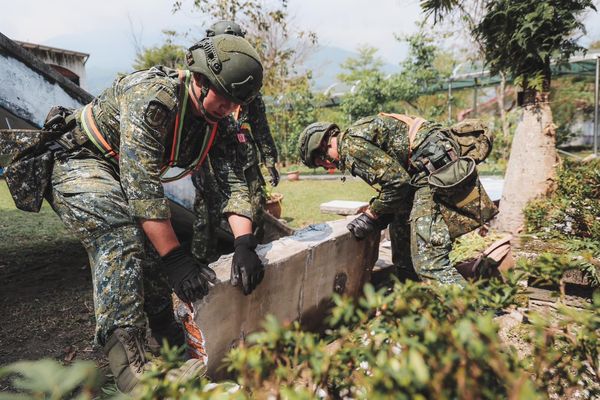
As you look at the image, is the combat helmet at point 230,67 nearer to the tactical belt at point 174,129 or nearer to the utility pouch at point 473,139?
the tactical belt at point 174,129

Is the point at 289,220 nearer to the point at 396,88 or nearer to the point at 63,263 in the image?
the point at 63,263

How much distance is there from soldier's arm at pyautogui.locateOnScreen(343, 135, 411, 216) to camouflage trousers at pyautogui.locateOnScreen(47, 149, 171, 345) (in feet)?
5.09

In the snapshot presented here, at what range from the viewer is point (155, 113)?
7.11ft

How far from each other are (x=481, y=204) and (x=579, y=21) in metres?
2.61

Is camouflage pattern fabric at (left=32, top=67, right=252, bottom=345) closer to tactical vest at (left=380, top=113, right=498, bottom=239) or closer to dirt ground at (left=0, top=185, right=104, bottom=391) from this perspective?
dirt ground at (left=0, top=185, right=104, bottom=391)

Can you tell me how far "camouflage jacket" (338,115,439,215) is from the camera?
301 centimetres

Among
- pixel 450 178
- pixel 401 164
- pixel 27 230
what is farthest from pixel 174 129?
pixel 27 230

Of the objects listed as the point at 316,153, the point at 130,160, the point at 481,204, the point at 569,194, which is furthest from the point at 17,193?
the point at 569,194

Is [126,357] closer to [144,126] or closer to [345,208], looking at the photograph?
[144,126]

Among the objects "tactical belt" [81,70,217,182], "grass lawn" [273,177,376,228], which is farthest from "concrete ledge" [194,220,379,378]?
"grass lawn" [273,177,376,228]

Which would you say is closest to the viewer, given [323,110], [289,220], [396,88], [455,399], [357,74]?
[455,399]

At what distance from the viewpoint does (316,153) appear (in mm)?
3291

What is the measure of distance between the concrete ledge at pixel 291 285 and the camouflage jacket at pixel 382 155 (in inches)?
18.9

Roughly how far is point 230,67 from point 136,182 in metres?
0.76
